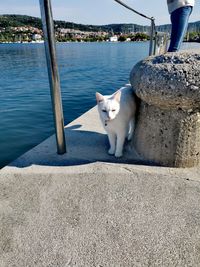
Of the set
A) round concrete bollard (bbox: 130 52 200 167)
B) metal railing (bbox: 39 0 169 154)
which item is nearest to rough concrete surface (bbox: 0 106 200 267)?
round concrete bollard (bbox: 130 52 200 167)

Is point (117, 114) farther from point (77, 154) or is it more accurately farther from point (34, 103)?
point (34, 103)

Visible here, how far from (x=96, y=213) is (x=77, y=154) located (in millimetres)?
1108

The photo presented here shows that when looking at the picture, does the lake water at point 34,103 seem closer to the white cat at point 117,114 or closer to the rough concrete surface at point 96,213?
the rough concrete surface at point 96,213

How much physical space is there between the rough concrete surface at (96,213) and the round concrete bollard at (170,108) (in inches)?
6.6

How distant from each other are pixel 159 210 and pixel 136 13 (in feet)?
11.9

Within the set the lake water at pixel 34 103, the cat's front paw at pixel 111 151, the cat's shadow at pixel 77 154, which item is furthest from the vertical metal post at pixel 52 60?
the lake water at pixel 34 103

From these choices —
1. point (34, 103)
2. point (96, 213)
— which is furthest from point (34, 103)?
point (96, 213)

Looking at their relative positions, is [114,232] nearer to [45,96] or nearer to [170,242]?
[170,242]

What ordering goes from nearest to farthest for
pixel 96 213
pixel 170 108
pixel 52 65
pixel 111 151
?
pixel 96 213 < pixel 170 108 < pixel 52 65 < pixel 111 151

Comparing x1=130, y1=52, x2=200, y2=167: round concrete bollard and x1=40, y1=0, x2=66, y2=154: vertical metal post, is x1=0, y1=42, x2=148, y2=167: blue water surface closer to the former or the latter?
x1=40, y1=0, x2=66, y2=154: vertical metal post

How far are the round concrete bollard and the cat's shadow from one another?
1.00ft

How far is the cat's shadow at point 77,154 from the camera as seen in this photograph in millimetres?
2926

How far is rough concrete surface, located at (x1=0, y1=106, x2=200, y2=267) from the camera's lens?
1725 millimetres

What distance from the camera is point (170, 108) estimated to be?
8.29ft
